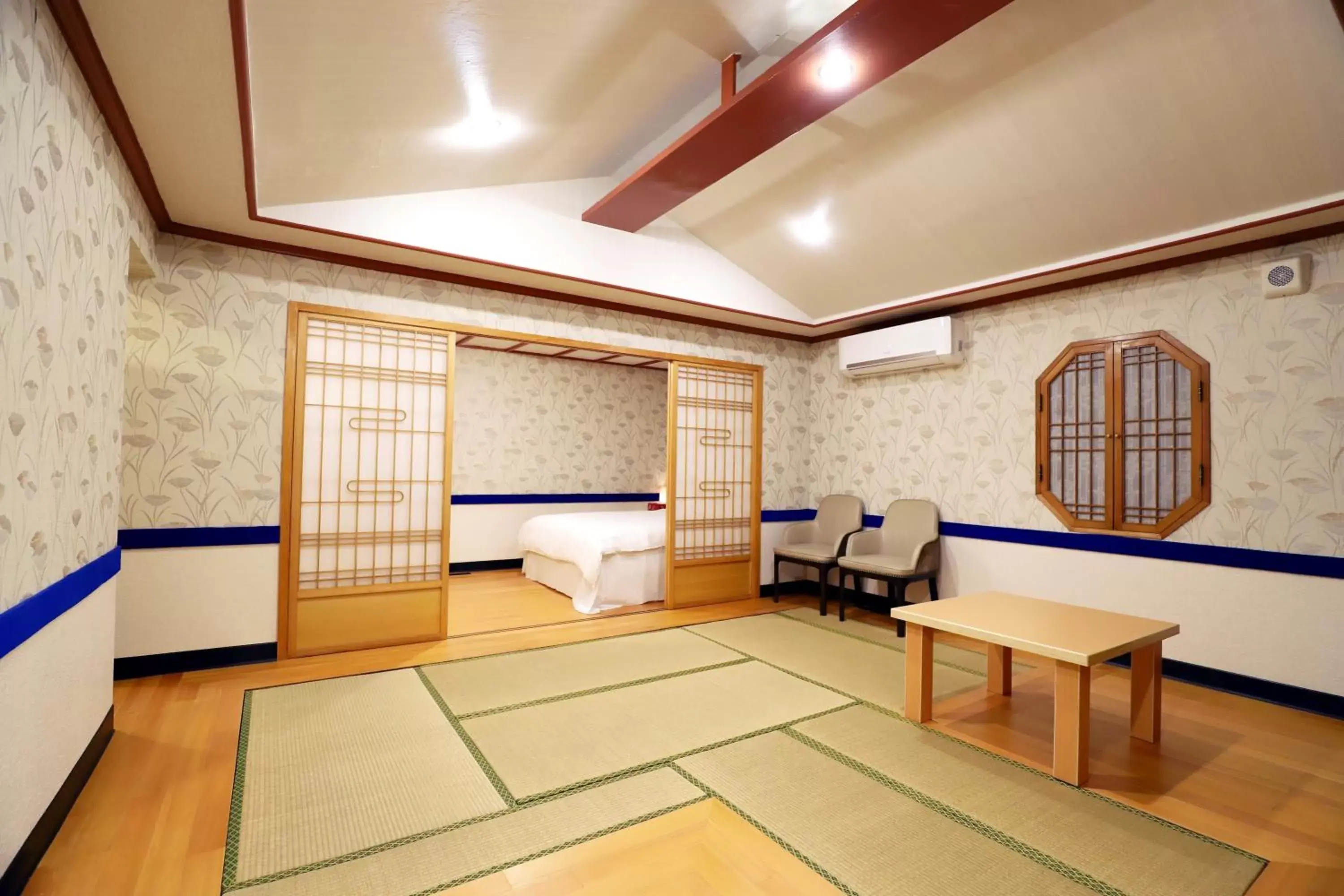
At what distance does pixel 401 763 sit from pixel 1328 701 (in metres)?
4.22

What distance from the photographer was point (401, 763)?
7.80ft

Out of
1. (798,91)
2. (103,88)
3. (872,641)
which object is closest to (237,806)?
(103,88)

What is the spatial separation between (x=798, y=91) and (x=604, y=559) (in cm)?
341

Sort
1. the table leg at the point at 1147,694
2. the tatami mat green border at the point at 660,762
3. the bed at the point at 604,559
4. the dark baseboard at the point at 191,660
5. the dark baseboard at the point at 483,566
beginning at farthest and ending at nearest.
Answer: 1. the dark baseboard at the point at 483,566
2. the bed at the point at 604,559
3. the dark baseboard at the point at 191,660
4. the table leg at the point at 1147,694
5. the tatami mat green border at the point at 660,762

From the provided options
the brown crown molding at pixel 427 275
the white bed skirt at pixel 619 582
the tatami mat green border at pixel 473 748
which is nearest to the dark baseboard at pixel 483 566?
the white bed skirt at pixel 619 582

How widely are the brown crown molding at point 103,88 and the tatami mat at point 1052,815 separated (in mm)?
3431

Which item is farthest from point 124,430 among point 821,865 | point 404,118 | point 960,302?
point 960,302

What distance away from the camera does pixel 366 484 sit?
3.85 metres

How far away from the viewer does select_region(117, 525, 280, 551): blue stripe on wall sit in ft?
10.5

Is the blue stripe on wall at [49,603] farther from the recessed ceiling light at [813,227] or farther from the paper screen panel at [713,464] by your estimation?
the recessed ceiling light at [813,227]

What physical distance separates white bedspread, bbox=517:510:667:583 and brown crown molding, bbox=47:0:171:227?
3.27 meters

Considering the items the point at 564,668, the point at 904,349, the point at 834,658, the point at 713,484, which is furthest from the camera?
the point at 713,484

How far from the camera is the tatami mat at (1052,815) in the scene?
5.89 ft

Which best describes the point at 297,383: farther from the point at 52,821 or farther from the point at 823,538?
the point at 823,538
